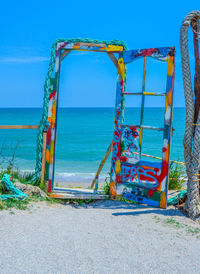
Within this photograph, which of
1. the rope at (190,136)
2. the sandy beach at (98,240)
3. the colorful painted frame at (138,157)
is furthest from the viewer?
the colorful painted frame at (138,157)

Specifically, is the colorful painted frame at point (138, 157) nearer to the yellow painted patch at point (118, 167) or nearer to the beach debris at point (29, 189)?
the yellow painted patch at point (118, 167)

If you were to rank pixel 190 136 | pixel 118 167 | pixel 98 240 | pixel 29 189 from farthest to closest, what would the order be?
pixel 118 167 < pixel 29 189 < pixel 190 136 < pixel 98 240

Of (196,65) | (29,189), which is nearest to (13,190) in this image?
(29,189)

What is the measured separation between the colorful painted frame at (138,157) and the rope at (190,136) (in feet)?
0.69

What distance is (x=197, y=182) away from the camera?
488cm

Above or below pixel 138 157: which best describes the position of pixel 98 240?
below

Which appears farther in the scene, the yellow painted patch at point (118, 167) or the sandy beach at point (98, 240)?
the yellow painted patch at point (118, 167)

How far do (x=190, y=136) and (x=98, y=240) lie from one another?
84.5 inches

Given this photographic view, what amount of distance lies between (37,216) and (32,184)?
116cm

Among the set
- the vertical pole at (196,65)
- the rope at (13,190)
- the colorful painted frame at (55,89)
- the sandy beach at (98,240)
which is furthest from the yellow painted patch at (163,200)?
the rope at (13,190)

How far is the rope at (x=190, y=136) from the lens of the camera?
482 cm

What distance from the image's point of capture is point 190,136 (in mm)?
4965

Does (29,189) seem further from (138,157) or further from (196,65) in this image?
(196,65)

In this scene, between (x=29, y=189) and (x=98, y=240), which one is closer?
(x=98, y=240)
